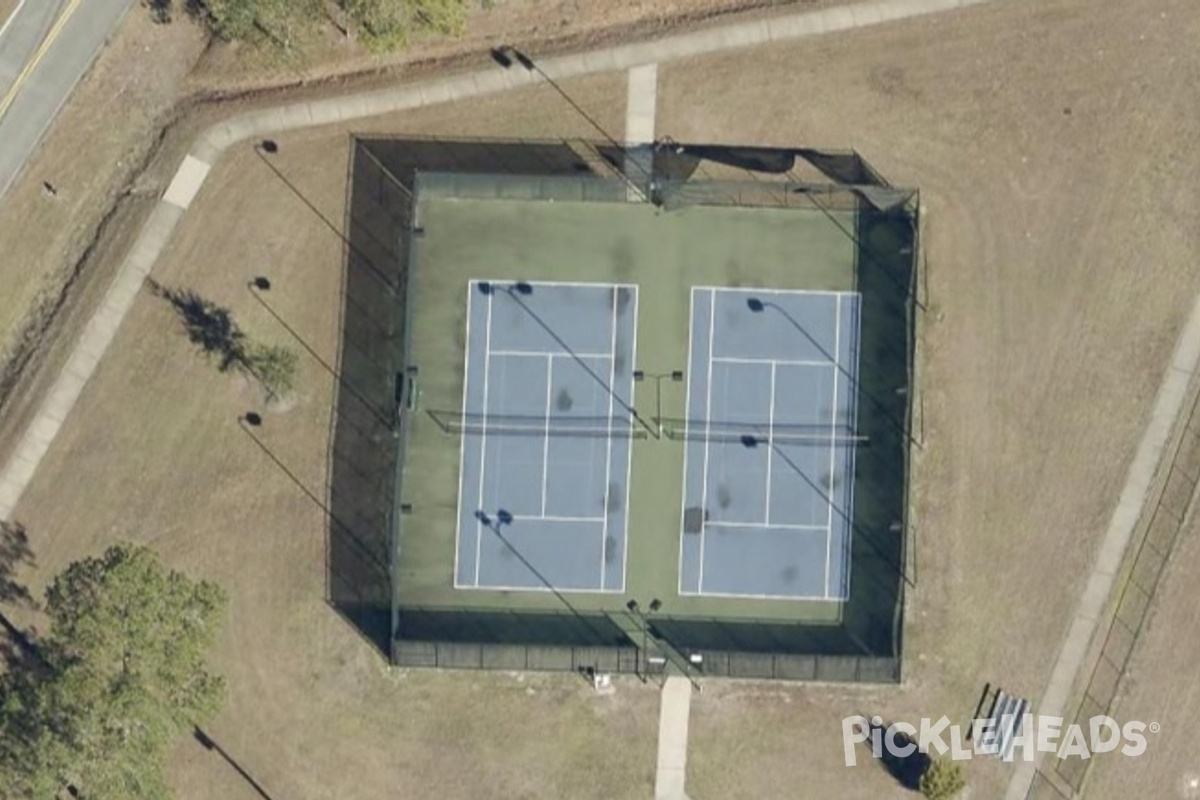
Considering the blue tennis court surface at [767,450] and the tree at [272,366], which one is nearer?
the tree at [272,366]

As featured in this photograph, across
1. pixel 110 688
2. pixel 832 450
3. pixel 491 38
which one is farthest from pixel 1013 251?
pixel 110 688

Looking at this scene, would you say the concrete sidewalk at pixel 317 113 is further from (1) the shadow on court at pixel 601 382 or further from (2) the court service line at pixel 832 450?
(2) the court service line at pixel 832 450

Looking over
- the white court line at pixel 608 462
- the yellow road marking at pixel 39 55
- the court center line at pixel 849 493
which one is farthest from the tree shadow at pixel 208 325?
the court center line at pixel 849 493

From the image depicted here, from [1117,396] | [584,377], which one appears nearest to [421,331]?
[584,377]

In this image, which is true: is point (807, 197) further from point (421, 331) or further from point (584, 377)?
point (421, 331)

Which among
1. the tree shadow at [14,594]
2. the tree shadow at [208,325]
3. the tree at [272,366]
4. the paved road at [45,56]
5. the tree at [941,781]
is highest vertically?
the paved road at [45,56]

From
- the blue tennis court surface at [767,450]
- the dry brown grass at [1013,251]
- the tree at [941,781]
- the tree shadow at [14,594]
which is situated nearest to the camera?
the tree at [941,781]

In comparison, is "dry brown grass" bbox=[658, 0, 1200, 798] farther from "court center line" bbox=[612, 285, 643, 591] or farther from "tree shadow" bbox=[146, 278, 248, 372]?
"tree shadow" bbox=[146, 278, 248, 372]
